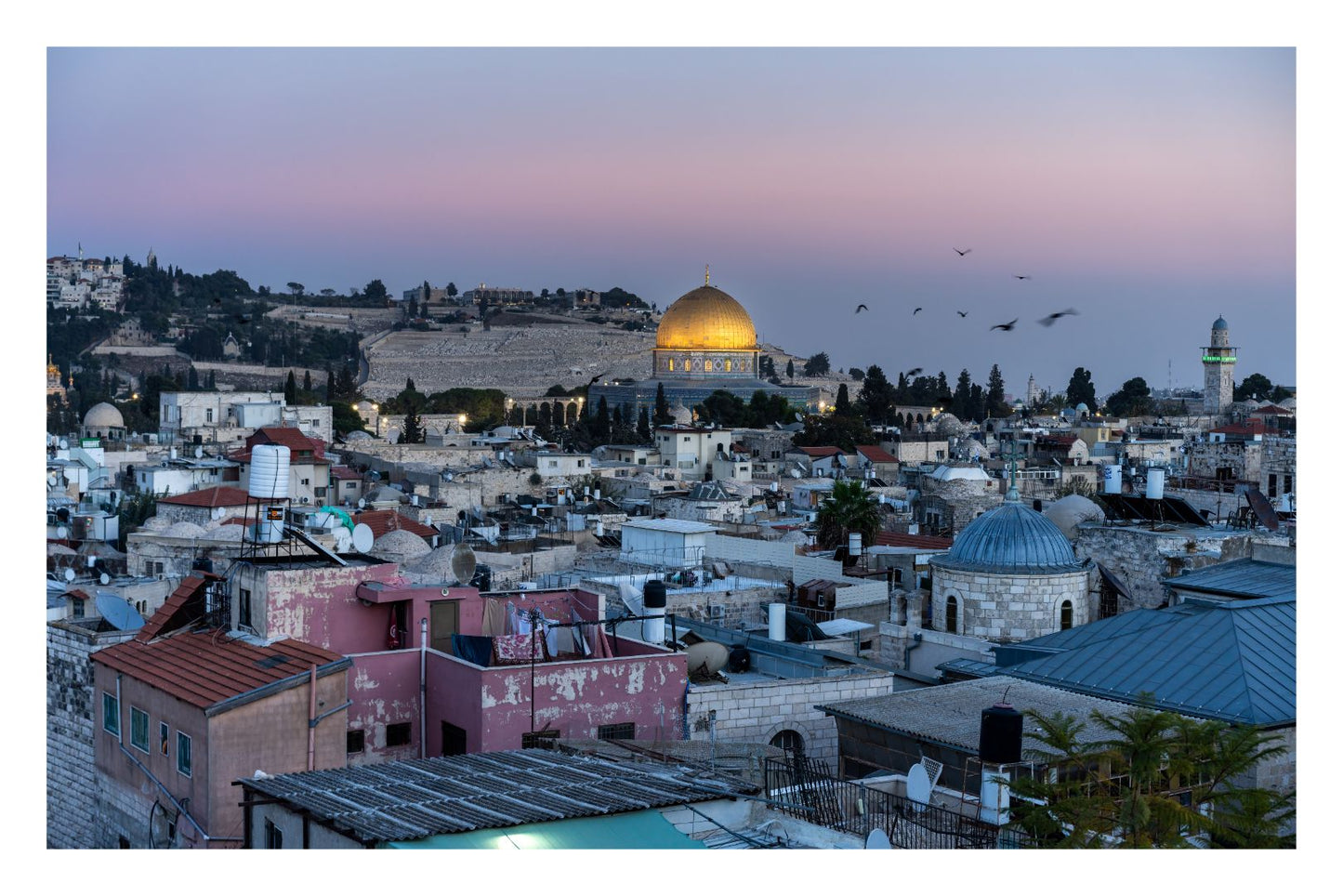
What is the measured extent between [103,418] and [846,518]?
Answer: 27538 millimetres

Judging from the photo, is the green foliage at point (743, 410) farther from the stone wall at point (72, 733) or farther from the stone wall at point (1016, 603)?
the stone wall at point (72, 733)

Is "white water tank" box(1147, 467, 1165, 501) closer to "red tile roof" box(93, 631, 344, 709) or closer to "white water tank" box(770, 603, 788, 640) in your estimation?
"white water tank" box(770, 603, 788, 640)

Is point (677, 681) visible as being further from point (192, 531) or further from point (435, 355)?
point (435, 355)

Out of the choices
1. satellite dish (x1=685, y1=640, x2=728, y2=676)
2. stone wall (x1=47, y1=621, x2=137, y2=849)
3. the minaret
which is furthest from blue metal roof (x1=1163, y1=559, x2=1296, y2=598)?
the minaret

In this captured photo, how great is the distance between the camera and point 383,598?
9.06 metres

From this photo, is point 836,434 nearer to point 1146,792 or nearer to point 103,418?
point 103,418

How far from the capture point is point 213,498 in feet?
76.6

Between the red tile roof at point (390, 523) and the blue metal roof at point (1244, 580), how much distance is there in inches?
462

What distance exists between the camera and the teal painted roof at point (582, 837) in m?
5.82

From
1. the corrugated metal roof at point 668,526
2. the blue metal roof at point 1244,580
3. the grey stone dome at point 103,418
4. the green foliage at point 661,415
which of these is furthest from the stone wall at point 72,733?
the green foliage at point 661,415

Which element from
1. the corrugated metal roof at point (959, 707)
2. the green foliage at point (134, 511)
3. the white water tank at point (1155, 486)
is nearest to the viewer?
the corrugated metal roof at point (959, 707)

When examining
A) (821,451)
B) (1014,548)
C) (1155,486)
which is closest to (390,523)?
(1155,486)

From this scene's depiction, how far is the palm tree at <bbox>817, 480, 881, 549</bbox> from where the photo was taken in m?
19.4
